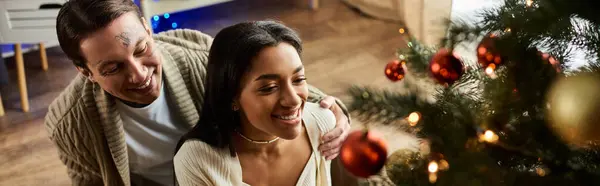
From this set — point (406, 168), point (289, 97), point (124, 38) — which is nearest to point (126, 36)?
point (124, 38)

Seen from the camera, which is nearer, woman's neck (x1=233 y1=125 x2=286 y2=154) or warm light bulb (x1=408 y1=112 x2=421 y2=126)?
warm light bulb (x1=408 y1=112 x2=421 y2=126)

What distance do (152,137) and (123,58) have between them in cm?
28

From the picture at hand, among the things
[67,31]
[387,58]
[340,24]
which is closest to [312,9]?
[340,24]

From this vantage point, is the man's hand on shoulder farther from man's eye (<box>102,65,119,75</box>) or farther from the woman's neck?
man's eye (<box>102,65,119,75</box>)

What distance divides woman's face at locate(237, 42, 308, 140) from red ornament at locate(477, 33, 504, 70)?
34 centimetres

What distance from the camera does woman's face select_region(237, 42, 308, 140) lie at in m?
0.95

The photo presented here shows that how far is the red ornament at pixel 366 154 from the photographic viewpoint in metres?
0.72

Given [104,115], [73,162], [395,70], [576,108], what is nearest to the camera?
[576,108]

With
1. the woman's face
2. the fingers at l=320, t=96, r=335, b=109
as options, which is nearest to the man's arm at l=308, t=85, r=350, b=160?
the fingers at l=320, t=96, r=335, b=109

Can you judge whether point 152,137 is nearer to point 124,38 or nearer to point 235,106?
point 124,38

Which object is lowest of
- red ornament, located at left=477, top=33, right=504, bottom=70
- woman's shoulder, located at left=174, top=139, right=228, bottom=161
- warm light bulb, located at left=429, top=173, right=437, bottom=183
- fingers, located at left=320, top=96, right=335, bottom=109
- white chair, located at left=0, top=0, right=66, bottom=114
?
white chair, located at left=0, top=0, right=66, bottom=114

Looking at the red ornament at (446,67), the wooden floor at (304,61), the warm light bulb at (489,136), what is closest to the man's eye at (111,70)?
the red ornament at (446,67)

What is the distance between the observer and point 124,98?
121cm

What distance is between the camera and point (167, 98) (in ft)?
4.43
